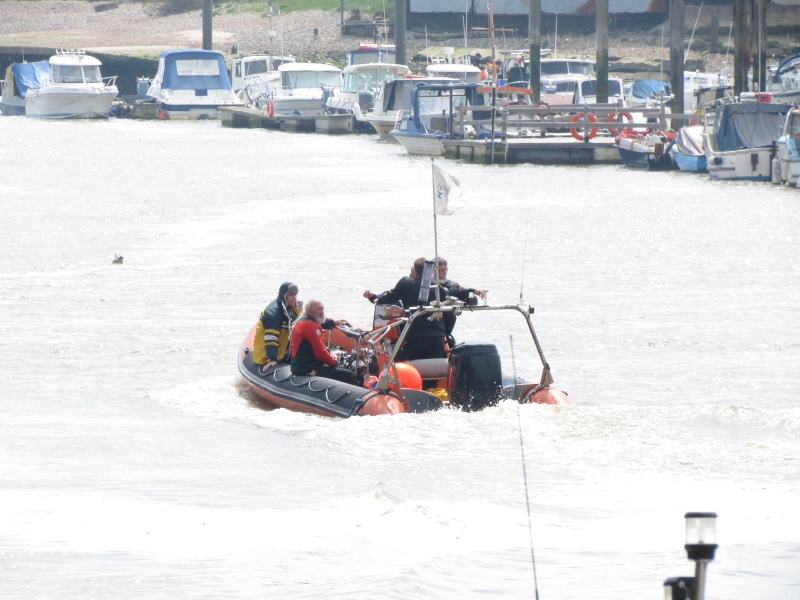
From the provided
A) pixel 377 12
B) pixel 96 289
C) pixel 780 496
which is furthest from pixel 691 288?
pixel 377 12

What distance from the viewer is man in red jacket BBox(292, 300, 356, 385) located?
11.5 meters

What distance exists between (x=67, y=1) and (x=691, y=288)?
232ft

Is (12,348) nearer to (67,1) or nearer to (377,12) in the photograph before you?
(377,12)

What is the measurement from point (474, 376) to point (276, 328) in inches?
83.4

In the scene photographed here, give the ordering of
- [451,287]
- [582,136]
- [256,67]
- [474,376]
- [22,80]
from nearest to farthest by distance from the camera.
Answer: [474,376], [451,287], [582,136], [22,80], [256,67]

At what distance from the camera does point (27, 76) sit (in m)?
61.2

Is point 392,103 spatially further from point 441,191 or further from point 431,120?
point 441,191

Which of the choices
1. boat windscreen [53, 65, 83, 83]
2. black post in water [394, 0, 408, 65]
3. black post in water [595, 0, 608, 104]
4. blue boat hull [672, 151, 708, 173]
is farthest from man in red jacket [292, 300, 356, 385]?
boat windscreen [53, 65, 83, 83]

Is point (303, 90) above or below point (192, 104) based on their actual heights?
above

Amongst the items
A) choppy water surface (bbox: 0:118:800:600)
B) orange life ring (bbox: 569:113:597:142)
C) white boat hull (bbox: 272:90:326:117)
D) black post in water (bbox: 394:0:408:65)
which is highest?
black post in water (bbox: 394:0:408:65)

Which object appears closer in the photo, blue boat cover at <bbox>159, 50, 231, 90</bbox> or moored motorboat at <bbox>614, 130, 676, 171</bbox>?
moored motorboat at <bbox>614, 130, 676, 171</bbox>

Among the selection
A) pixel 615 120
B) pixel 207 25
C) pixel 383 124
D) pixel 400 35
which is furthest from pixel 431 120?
pixel 207 25

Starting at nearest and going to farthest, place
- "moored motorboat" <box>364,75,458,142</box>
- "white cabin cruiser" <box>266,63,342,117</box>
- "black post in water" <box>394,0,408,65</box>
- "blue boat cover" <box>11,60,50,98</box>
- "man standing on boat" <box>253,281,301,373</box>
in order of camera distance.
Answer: "man standing on boat" <box>253,281,301,373</box>
"moored motorboat" <box>364,75,458,142</box>
"black post in water" <box>394,0,408,65</box>
"white cabin cruiser" <box>266,63,342,117</box>
"blue boat cover" <box>11,60,50,98</box>

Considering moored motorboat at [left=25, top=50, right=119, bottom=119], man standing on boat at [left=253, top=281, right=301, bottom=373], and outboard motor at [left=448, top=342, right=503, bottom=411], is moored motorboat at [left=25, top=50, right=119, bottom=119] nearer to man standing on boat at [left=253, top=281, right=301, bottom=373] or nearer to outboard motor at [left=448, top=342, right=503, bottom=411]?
man standing on boat at [left=253, top=281, right=301, bottom=373]
